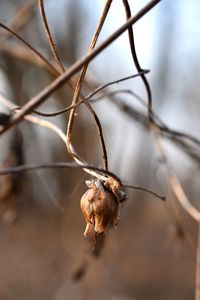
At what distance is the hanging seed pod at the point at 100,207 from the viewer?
1.29 ft

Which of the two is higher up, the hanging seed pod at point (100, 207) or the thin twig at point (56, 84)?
the thin twig at point (56, 84)

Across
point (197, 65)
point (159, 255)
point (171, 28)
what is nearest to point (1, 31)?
point (159, 255)

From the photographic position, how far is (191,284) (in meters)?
3.41

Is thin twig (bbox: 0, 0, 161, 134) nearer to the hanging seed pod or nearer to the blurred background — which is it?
the hanging seed pod

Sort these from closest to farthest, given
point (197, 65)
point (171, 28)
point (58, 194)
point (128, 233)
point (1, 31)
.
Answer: point (1, 31) → point (58, 194) → point (128, 233) → point (171, 28) → point (197, 65)

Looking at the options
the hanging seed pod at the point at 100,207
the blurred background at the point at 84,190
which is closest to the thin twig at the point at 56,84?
the hanging seed pod at the point at 100,207

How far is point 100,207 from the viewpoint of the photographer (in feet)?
1.29

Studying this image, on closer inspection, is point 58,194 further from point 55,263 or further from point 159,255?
point 159,255

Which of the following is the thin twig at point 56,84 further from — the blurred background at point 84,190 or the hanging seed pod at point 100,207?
the blurred background at point 84,190

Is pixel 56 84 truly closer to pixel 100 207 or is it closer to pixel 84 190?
pixel 100 207

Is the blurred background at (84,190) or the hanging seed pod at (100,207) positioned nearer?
the hanging seed pod at (100,207)

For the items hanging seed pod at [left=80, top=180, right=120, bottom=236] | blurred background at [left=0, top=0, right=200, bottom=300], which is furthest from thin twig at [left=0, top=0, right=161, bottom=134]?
blurred background at [left=0, top=0, right=200, bottom=300]

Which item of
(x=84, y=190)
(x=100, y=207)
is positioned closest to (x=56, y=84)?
(x=100, y=207)

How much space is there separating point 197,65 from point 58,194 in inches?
104
